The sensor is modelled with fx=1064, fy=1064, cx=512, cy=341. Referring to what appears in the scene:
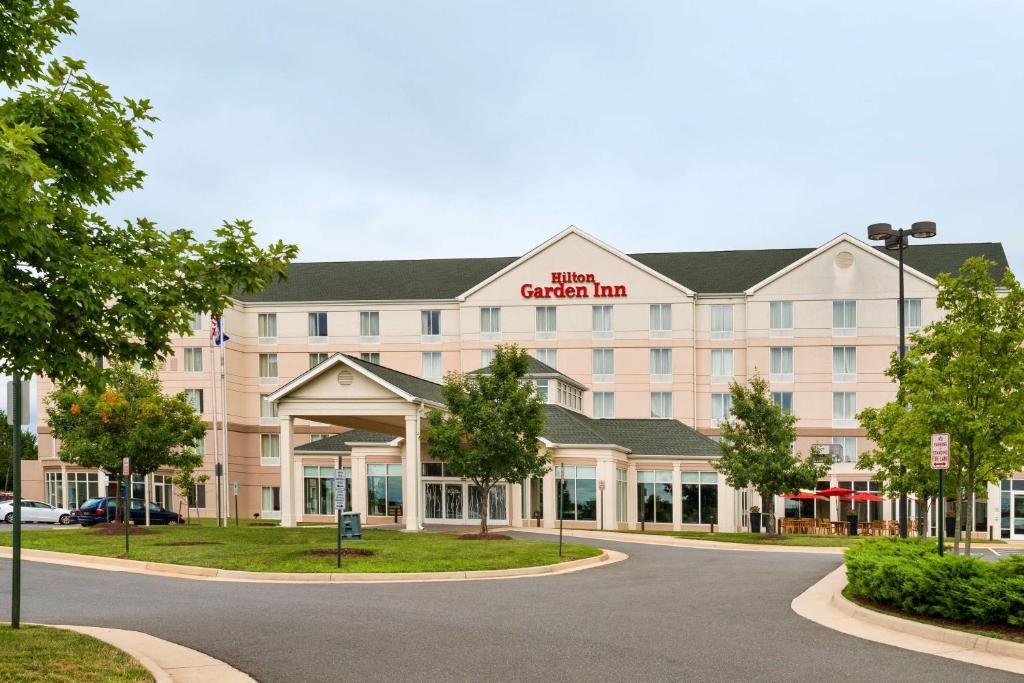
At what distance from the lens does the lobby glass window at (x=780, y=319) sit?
60.1m

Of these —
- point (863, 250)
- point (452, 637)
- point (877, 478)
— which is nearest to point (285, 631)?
point (452, 637)

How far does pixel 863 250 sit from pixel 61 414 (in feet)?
137

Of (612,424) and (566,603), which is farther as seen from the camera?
(612,424)

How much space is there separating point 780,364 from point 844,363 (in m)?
3.48

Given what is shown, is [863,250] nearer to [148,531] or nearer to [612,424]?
[612,424]

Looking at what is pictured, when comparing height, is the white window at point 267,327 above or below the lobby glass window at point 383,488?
above

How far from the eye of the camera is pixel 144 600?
18672mm

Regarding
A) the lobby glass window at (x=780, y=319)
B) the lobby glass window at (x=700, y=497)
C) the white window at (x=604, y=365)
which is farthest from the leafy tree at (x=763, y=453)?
the white window at (x=604, y=365)

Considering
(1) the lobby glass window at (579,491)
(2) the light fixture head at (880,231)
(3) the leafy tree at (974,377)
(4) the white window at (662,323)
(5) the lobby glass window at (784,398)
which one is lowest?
(1) the lobby glass window at (579,491)

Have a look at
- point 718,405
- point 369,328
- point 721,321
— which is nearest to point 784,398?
point 718,405

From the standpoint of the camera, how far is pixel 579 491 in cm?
4794

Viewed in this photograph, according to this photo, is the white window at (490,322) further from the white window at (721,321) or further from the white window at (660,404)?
the white window at (721,321)

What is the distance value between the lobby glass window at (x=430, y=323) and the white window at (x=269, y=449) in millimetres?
11665

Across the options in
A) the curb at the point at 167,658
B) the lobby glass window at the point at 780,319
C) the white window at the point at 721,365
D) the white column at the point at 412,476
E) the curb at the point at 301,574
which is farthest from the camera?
the white window at the point at 721,365
